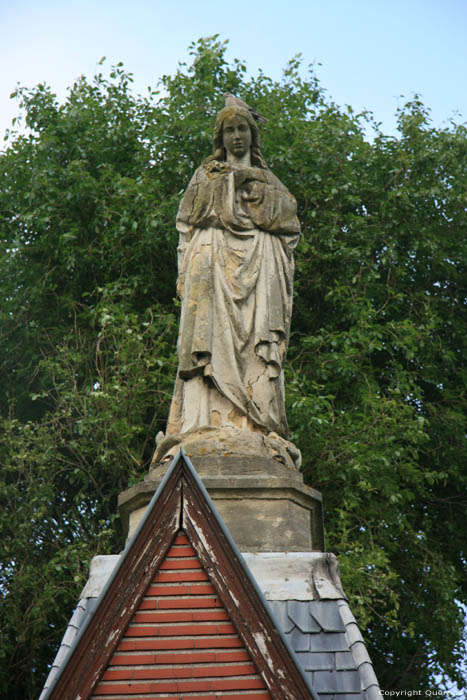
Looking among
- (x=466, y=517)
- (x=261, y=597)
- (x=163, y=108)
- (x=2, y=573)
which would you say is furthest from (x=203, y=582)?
(x=163, y=108)

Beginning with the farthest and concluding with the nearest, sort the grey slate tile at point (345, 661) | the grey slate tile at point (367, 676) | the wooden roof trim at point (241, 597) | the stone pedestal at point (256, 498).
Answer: the stone pedestal at point (256, 498), the grey slate tile at point (345, 661), the grey slate tile at point (367, 676), the wooden roof trim at point (241, 597)

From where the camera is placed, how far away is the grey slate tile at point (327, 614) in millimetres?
7062

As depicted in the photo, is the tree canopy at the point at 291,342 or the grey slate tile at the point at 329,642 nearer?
the grey slate tile at the point at 329,642

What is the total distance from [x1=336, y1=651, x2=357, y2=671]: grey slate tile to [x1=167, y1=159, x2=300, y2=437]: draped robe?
188cm

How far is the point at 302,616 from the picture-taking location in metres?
7.14

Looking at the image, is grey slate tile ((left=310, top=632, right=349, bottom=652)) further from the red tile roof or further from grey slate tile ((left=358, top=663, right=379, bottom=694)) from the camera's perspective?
the red tile roof

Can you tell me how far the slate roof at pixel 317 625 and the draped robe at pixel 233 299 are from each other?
124cm

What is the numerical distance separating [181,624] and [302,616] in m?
1.13

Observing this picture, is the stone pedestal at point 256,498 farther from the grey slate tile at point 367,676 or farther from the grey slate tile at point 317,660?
the grey slate tile at point 367,676

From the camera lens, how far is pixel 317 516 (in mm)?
8211

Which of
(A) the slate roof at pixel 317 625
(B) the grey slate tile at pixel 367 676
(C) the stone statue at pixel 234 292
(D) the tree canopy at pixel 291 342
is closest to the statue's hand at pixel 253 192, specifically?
(C) the stone statue at pixel 234 292

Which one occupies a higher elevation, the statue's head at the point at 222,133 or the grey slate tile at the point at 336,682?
the statue's head at the point at 222,133

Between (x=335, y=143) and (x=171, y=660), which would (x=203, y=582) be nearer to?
(x=171, y=660)

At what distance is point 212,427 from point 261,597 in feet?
6.92
